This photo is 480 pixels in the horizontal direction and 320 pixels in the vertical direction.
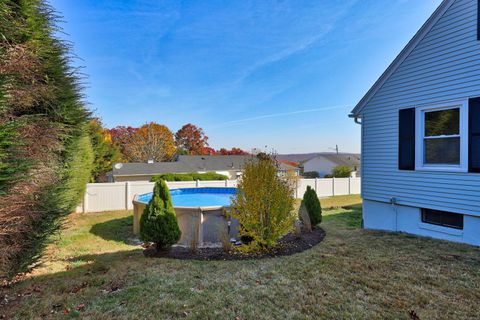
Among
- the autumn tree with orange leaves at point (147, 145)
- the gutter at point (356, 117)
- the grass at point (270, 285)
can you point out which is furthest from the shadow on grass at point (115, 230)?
the autumn tree with orange leaves at point (147, 145)

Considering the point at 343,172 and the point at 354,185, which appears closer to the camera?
the point at 354,185

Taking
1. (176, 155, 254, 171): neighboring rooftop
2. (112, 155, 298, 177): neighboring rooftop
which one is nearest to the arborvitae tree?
(112, 155, 298, 177): neighboring rooftop

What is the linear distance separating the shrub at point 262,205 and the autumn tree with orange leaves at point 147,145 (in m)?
31.8

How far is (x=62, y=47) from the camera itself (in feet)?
17.3

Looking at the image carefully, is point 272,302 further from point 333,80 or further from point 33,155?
point 333,80

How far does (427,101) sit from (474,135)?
131 cm

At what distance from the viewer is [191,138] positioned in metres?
51.1

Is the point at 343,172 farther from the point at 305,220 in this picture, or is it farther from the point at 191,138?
the point at 191,138

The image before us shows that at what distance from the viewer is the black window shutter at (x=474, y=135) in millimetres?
5426

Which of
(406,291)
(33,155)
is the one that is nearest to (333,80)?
(406,291)

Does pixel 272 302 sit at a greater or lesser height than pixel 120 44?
lesser

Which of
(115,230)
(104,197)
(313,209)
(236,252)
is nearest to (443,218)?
(313,209)

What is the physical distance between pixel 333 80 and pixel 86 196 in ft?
42.6

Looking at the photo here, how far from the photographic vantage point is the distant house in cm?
2269
